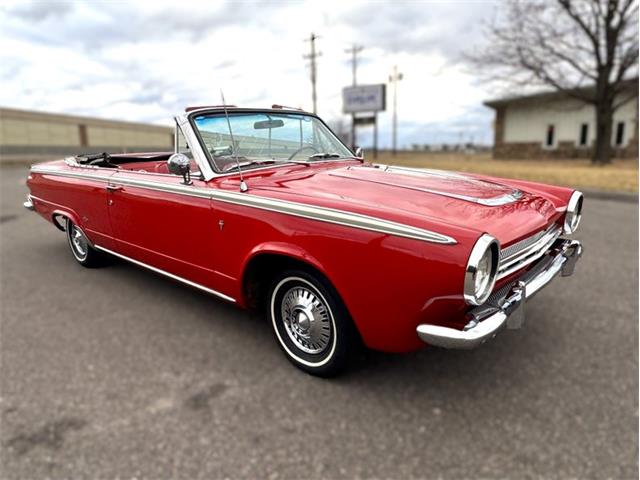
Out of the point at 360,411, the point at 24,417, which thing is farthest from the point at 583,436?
the point at 24,417

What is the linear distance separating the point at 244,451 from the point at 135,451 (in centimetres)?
102

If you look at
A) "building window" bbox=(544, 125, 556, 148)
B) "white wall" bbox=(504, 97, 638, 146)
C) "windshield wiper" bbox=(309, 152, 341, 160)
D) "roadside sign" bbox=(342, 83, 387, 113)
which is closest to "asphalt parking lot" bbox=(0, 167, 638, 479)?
"windshield wiper" bbox=(309, 152, 341, 160)

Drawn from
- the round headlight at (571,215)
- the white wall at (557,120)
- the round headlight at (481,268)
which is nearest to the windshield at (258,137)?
the round headlight at (481,268)

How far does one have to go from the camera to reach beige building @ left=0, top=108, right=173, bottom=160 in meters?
1.08

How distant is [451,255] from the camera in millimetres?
1104

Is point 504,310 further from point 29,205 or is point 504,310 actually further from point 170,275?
point 29,205

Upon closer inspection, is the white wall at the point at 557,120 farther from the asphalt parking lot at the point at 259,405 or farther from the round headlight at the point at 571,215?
the round headlight at the point at 571,215

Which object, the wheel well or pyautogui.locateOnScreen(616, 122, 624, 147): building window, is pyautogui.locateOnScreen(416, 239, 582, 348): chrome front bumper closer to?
the wheel well

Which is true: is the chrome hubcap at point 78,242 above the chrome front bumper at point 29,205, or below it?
below

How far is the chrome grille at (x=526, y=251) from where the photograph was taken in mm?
1484

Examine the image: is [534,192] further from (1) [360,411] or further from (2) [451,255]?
(1) [360,411]

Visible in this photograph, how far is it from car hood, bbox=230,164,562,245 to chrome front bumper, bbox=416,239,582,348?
0.15 meters

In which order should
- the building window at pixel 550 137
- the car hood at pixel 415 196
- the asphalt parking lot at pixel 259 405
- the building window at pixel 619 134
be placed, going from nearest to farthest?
the car hood at pixel 415 196
the asphalt parking lot at pixel 259 405
the building window at pixel 619 134
the building window at pixel 550 137

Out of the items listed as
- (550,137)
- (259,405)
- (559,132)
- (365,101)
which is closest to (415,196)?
(365,101)
